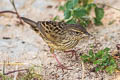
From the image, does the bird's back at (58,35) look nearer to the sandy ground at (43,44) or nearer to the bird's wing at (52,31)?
the bird's wing at (52,31)

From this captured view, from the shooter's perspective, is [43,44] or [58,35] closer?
[58,35]

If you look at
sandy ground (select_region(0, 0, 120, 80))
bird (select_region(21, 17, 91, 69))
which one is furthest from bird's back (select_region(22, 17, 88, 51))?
sandy ground (select_region(0, 0, 120, 80))

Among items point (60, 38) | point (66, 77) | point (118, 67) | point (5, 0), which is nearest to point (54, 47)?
point (60, 38)

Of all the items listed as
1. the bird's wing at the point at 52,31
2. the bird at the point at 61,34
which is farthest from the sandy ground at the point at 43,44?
the bird's wing at the point at 52,31

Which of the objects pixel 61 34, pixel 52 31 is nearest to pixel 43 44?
pixel 52 31

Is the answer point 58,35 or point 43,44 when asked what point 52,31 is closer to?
point 58,35

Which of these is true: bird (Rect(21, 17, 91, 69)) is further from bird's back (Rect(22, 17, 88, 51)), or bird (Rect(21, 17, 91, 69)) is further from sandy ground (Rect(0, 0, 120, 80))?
sandy ground (Rect(0, 0, 120, 80))
